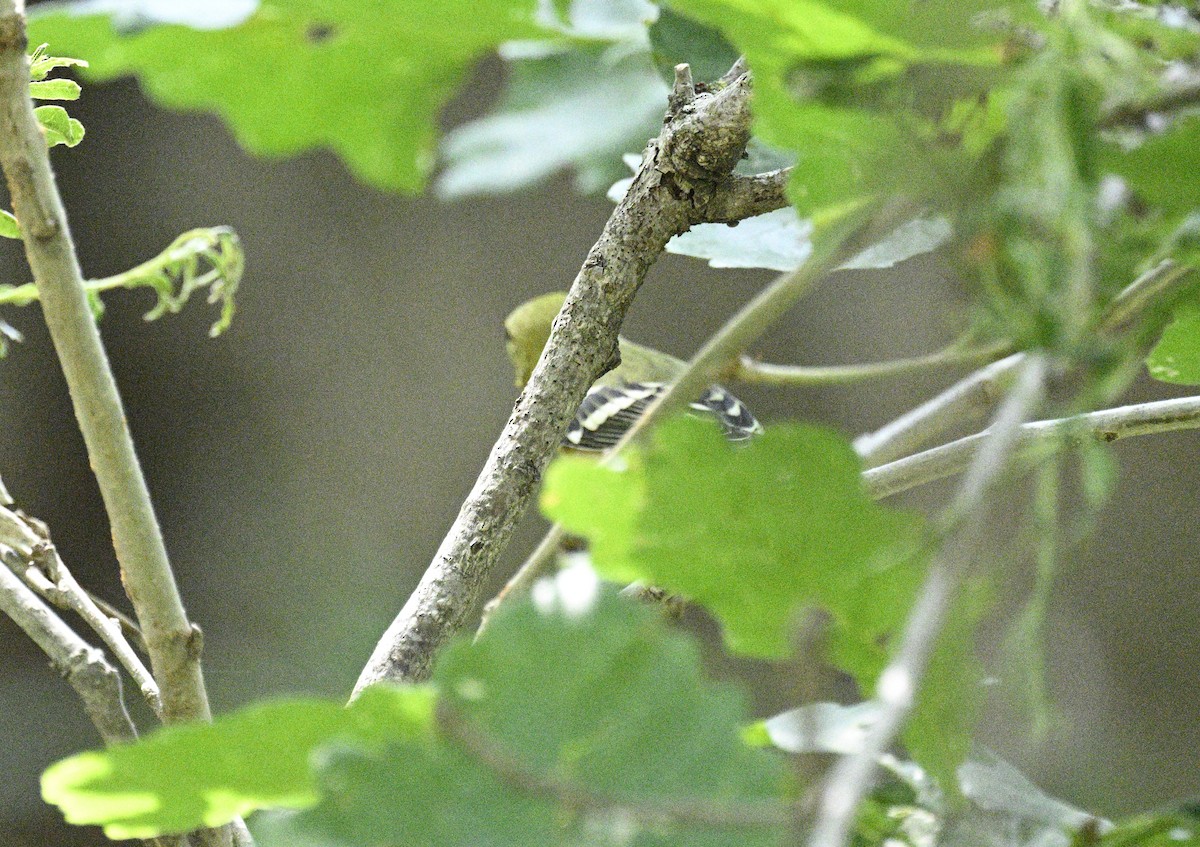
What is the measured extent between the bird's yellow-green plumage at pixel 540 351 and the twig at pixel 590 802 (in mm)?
1259

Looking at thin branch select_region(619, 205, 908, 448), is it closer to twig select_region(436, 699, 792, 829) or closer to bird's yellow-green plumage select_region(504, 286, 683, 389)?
twig select_region(436, 699, 792, 829)

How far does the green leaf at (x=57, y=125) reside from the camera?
44 centimetres

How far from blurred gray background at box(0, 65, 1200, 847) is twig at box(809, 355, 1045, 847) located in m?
1.71

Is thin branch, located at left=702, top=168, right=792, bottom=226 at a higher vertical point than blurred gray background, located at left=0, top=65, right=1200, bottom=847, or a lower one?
lower

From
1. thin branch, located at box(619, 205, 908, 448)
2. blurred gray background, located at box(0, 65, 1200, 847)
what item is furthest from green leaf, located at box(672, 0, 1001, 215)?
blurred gray background, located at box(0, 65, 1200, 847)

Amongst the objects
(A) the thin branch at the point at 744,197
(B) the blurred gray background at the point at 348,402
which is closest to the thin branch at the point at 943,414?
(A) the thin branch at the point at 744,197

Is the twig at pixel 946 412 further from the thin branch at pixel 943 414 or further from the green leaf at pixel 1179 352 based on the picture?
the green leaf at pixel 1179 352

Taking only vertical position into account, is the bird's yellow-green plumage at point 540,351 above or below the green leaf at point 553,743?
above

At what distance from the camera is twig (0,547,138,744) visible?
0.39 metres

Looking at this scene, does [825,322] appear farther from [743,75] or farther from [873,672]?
[873,672]

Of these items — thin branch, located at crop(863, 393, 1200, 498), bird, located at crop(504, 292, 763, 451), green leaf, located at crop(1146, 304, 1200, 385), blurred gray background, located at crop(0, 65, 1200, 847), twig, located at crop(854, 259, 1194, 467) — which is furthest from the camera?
blurred gray background, located at crop(0, 65, 1200, 847)

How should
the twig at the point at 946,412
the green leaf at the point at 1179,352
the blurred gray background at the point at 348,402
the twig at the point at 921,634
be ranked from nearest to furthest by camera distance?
the twig at the point at 921,634
the green leaf at the point at 1179,352
the twig at the point at 946,412
the blurred gray background at the point at 348,402

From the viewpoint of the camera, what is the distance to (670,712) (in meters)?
0.13

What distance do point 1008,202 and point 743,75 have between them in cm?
26
